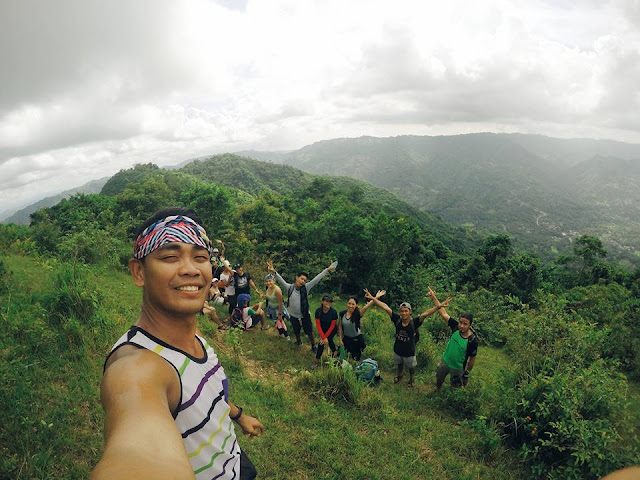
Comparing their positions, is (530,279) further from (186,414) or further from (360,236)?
(186,414)

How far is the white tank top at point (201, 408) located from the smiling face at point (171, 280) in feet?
0.46

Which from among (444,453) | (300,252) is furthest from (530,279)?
(444,453)

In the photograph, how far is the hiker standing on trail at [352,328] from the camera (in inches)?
260

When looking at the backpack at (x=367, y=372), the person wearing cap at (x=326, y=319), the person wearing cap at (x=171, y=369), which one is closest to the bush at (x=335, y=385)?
the backpack at (x=367, y=372)

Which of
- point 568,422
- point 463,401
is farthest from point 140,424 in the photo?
point 463,401

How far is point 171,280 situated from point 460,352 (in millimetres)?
5816

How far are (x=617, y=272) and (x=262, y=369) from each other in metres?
41.3

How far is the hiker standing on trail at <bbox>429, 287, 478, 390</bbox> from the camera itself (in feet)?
19.0

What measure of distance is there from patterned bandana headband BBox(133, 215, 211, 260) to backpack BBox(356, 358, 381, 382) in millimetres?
5403

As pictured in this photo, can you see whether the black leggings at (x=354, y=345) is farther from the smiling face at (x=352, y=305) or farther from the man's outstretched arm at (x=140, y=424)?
the man's outstretched arm at (x=140, y=424)

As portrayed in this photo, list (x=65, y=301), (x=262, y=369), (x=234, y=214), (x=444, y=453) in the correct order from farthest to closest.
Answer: (x=234, y=214), (x=262, y=369), (x=65, y=301), (x=444, y=453)

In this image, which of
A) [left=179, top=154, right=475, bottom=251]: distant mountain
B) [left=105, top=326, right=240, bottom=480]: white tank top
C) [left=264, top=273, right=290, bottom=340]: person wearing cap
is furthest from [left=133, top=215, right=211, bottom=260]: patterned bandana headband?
[left=179, top=154, right=475, bottom=251]: distant mountain

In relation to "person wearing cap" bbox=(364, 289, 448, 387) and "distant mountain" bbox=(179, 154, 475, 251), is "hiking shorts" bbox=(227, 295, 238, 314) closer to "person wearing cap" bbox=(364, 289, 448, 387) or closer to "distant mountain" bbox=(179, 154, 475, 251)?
"person wearing cap" bbox=(364, 289, 448, 387)

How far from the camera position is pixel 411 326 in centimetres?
638
